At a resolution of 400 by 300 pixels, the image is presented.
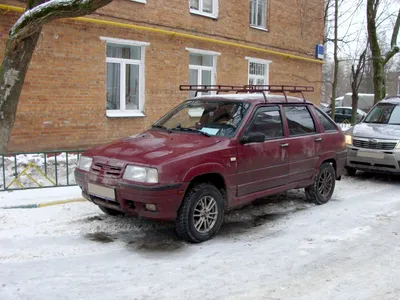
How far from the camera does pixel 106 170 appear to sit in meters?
4.84

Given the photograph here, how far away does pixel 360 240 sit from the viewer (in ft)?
16.8

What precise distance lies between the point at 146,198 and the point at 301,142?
273 cm

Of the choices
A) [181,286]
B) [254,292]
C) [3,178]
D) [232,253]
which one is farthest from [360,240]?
[3,178]

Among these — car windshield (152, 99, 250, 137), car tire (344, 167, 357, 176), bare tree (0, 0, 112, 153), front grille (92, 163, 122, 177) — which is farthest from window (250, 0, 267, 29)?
front grille (92, 163, 122, 177)

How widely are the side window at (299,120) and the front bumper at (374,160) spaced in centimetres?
251

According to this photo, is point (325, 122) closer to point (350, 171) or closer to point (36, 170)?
point (350, 171)

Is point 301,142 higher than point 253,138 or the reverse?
the reverse

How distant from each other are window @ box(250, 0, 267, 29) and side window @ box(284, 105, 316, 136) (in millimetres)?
9705

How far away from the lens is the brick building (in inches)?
397

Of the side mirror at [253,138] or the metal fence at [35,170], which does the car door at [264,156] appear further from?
the metal fence at [35,170]

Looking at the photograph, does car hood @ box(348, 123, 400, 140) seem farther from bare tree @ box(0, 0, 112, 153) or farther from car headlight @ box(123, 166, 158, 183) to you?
car headlight @ box(123, 166, 158, 183)

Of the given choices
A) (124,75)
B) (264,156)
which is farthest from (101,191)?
(124,75)

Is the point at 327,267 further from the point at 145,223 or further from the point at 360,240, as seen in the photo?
the point at 145,223

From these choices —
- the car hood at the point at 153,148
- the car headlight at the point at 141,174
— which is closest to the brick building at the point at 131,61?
the car hood at the point at 153,148
